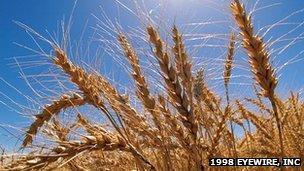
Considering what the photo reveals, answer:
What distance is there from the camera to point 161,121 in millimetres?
2748

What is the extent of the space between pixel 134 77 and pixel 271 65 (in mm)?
890

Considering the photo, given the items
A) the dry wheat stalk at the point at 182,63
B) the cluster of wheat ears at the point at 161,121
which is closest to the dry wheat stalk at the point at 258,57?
the cluster of wheat ears at the point at 161,121

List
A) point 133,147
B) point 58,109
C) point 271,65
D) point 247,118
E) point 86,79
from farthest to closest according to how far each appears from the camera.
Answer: point 247,118, point 58,109, point 86,79, point 271,65, point 133,147

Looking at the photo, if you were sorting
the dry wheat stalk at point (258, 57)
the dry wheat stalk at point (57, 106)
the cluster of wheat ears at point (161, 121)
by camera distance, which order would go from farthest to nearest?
the dry wheat stalk at point (57, 106) → the dry wheat stalk at point (258, 57) → the cluster of wheat ears at point (161, 121)

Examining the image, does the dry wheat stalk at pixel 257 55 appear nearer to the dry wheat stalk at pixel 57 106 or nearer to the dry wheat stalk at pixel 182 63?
the dry wheat stalk at pixel 182 63

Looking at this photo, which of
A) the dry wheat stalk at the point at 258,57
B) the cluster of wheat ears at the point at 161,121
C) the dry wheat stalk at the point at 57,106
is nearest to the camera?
the cluster of wheat ears at the point at 161,121

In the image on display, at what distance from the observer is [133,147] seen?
247 cm

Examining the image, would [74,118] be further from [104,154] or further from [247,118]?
[247,118]

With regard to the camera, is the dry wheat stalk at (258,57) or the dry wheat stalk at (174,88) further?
the dry wheat stalk at (258,57)

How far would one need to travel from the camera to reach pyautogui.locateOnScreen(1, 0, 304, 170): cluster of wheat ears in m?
2.39

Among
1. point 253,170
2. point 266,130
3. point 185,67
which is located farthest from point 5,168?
point 266,130

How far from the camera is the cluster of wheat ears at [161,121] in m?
2.39

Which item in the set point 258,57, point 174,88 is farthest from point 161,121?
point 258,57

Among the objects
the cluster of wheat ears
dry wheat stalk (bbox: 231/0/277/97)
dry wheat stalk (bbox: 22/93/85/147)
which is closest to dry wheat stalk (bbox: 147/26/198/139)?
the cluster of wheat ears
